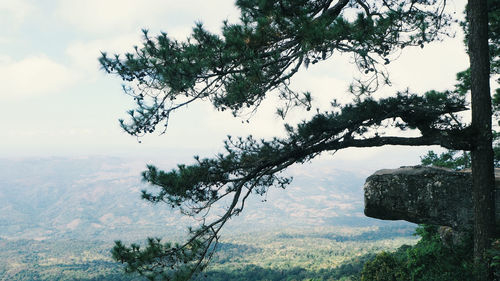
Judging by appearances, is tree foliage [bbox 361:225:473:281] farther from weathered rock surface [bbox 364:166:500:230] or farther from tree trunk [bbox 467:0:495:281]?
weathered rock surface [bbox 364:166:500:230]

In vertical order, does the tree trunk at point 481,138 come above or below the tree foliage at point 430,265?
above

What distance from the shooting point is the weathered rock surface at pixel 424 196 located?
7.78m

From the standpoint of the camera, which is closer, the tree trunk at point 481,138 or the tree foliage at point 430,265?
the tree trunk at point 481,138

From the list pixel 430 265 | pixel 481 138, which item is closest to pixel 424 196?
pixel 430 265

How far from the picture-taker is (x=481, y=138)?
19.9 feet

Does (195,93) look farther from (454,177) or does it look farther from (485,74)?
(454,177)

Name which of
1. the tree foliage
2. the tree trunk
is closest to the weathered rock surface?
the tree foliage

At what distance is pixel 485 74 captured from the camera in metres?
6.17

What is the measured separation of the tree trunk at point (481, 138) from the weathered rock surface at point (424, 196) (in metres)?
1.57

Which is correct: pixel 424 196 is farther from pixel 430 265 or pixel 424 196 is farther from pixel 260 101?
pixel 260 101

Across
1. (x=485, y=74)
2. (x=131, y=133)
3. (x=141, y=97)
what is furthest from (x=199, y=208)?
(x=485, y=74)

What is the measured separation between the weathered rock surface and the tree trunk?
157cm

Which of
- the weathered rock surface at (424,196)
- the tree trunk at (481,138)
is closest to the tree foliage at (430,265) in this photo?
the tree trunk at (481,138)

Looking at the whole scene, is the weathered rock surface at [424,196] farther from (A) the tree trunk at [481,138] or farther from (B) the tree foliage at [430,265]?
(A) the tree trunk at [481,138]
